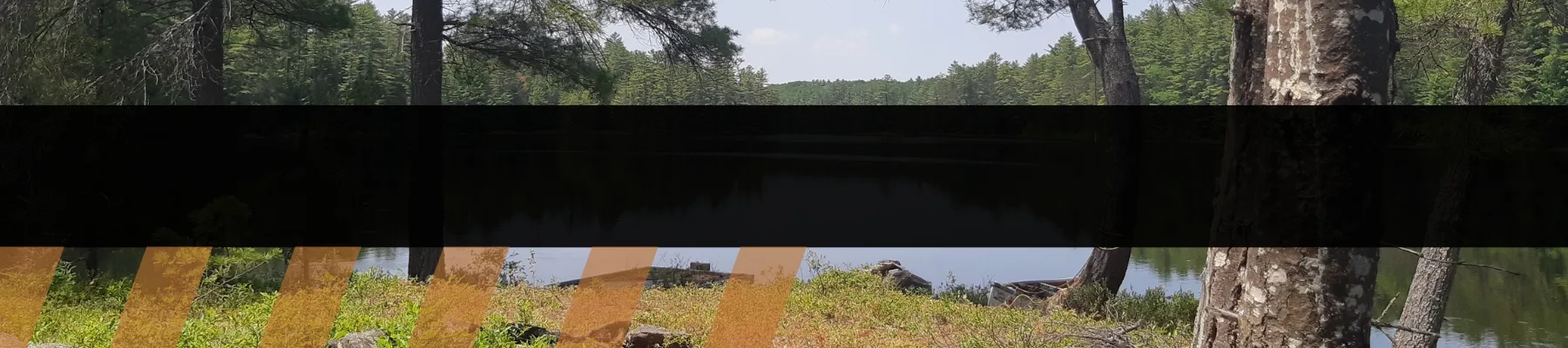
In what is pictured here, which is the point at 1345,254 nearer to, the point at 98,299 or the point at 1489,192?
the point at 98,299

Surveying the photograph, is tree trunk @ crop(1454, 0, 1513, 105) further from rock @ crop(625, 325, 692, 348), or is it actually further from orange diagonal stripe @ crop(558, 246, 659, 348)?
rock @ crop(625, 325, 692, 348)

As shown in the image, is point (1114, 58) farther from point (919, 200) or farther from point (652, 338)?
point (919, 200)

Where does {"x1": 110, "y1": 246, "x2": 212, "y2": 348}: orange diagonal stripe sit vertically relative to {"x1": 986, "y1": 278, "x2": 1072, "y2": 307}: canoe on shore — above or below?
above

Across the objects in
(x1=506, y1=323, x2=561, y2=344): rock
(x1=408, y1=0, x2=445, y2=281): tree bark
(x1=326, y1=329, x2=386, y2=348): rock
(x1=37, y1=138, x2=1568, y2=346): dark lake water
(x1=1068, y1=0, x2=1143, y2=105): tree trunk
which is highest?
(x1=1068, y1=0, x2=1143, y2=105): tree trunk

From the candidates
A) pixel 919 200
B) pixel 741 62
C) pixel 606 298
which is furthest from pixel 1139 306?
pixel 919 200

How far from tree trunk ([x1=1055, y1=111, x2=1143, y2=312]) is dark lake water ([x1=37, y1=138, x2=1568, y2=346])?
2.34 ft

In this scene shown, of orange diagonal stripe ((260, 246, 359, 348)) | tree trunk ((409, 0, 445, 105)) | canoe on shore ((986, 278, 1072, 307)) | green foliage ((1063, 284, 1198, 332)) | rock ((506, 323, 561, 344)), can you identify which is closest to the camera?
orange diagonal stripe ((260, 246, 359, 348))

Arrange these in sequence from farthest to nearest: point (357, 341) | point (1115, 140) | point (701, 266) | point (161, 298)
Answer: point (701, 266), point (1115, 140), point (161, 298), point (357, 341)

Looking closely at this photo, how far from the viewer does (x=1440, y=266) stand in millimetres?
9789

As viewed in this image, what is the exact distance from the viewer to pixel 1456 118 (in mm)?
10016

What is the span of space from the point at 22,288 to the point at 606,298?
16.0 ft

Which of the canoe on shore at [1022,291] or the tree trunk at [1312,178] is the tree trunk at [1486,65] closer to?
the canoe on shore at [1022,291]

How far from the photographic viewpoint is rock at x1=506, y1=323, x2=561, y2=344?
568cm
